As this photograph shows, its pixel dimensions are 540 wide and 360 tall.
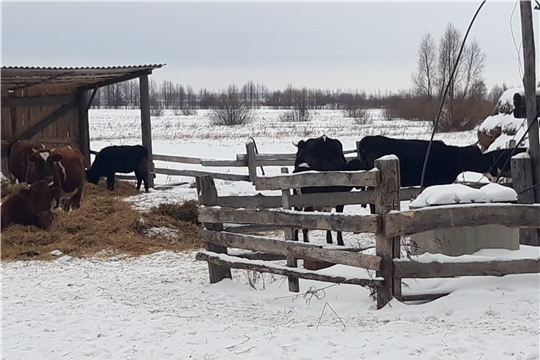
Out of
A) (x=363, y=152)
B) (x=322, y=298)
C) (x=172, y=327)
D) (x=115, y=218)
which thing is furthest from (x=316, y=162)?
(x=172, y=327)

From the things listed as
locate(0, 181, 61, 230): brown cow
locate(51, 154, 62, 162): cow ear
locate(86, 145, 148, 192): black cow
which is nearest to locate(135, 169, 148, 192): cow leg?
locate(86, 145, 148, 192): black cow

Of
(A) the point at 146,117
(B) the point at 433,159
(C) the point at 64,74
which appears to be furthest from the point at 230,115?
(B) the point at 433,159

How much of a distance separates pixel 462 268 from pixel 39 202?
7434 mm

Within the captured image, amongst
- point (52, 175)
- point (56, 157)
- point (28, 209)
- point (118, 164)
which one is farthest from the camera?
point (118, 164)

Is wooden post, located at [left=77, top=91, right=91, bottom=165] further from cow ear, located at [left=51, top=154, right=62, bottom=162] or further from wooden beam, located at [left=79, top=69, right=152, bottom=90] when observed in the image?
→ cow ear, located at [left=51, top=154, right=62, bottom=162]

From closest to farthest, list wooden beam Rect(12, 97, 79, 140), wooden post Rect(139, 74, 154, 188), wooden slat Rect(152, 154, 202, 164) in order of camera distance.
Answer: wooden post Rect(139, 74, 154, 188) → wooden slat Rect(152, 154, 202, 164) → wooden beam Rect(12, 97, 79, 140)

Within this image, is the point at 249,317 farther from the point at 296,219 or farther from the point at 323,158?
the point at 323,158

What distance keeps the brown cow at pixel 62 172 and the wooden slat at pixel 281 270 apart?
19.3 ft

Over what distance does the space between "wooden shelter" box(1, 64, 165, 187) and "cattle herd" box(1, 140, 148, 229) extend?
0.83 meters

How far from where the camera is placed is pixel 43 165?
12.5 meters

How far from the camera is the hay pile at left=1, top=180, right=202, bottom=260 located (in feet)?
31.7

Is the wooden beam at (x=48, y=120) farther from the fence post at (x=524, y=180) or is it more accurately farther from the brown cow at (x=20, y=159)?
the fence post at (x=524, y=180)

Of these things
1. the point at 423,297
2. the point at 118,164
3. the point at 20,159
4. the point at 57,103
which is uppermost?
the point at 57,103

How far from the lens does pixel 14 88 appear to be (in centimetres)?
1716
